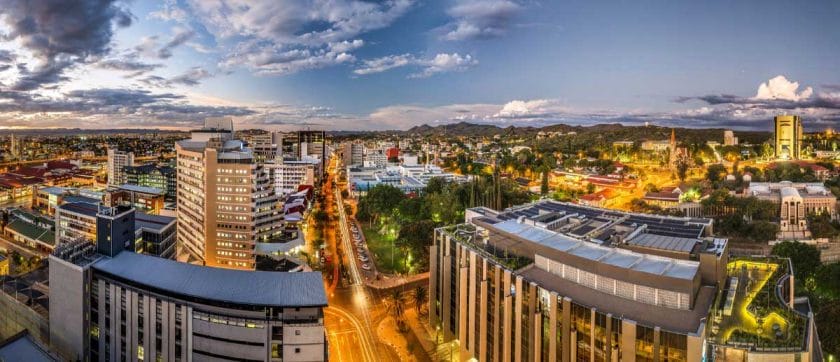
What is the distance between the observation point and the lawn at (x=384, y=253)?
43.5m

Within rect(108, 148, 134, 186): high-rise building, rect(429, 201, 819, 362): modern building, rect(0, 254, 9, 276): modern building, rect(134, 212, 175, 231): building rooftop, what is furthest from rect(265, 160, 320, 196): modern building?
rect(429, 201, 819, 362): modern building

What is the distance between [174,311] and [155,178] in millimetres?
70122

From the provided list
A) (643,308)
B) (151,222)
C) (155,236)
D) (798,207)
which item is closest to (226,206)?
(151,222)

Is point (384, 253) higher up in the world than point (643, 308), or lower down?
lower down

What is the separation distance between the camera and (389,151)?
134875mm

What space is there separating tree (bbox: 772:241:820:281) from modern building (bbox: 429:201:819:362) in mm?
12934

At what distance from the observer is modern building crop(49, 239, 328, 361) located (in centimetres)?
1981

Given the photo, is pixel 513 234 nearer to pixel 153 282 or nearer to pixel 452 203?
pixel 153 282

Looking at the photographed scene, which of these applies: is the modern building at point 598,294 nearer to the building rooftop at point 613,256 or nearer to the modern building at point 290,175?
the building rooftop at point 613,256

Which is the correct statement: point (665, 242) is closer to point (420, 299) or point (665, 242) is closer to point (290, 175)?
point (420, 299)

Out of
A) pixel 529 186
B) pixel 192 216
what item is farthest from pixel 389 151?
pixel 192 216

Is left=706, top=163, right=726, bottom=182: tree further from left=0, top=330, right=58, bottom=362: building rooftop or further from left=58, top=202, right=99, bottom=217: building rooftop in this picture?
left=0, top=330, right=58, bottom=362: building rooftop

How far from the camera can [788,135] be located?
347ft


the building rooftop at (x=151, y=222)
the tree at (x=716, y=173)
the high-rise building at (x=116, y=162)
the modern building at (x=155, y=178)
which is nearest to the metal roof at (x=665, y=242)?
the building rooftop at (x=151, y=222)
